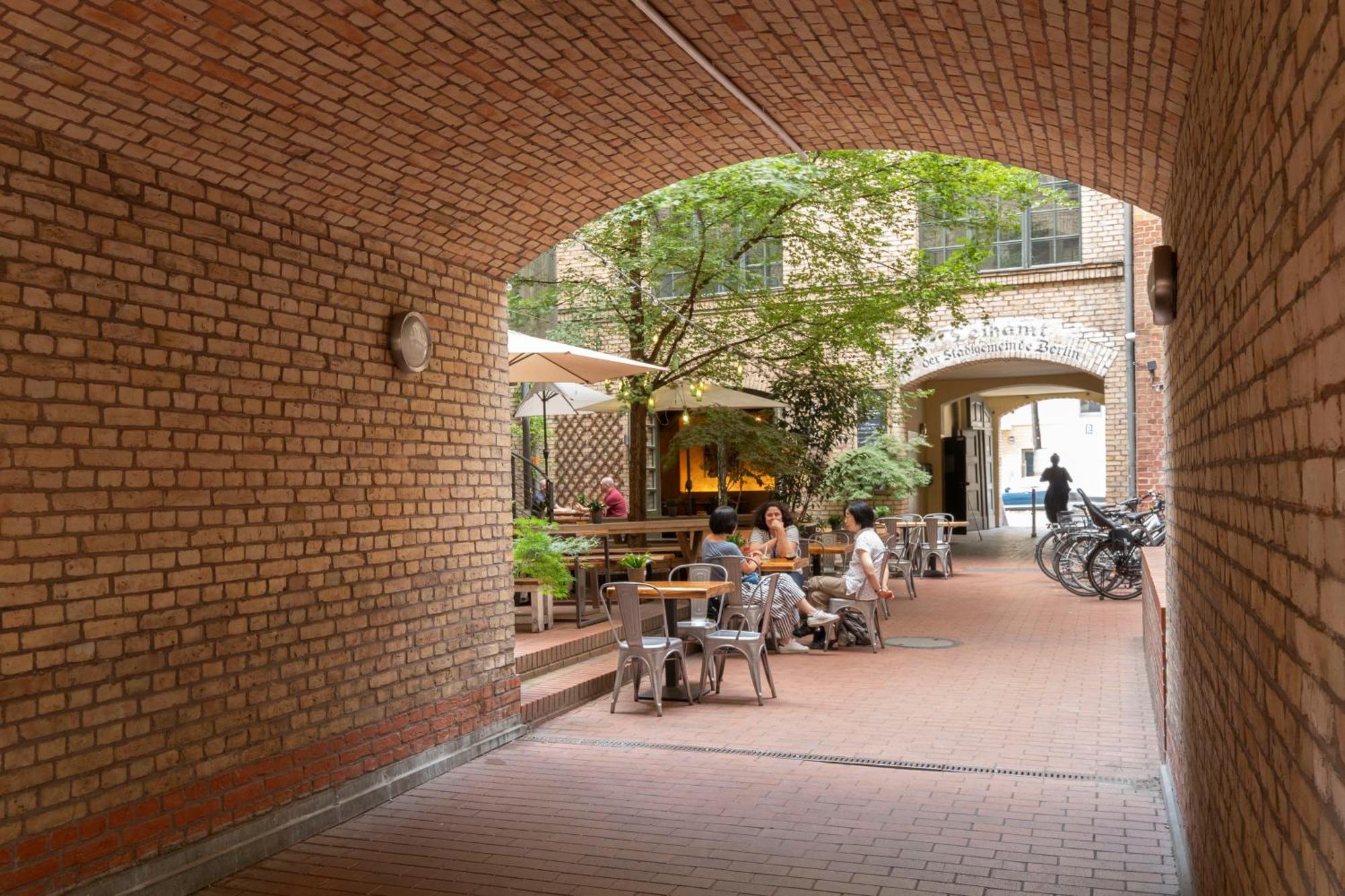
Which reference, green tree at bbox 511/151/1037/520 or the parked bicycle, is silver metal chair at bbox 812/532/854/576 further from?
the parked bicycle

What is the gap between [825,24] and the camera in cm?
498

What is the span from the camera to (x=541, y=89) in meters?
5.43

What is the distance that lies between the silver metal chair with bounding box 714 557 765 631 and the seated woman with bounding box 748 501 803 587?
28.8 inches

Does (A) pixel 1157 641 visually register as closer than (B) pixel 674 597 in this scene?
Yes

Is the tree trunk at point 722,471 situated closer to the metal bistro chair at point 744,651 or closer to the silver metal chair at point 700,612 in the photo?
the silver metal chair at point 700,612

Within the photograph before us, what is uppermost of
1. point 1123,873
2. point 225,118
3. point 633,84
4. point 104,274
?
point 633,84

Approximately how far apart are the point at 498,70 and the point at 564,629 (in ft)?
20.8

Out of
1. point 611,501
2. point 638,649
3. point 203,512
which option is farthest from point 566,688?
point 611,501

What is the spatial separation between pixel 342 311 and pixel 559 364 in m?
4.02

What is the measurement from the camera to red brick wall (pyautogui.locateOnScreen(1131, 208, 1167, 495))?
16.9 meters

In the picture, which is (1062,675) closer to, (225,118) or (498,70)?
(498,70)

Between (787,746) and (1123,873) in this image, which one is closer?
(1123,873)

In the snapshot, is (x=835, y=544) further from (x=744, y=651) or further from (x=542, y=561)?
(x=744, y=651)

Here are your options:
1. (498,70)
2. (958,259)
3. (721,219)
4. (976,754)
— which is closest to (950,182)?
(958,259)
